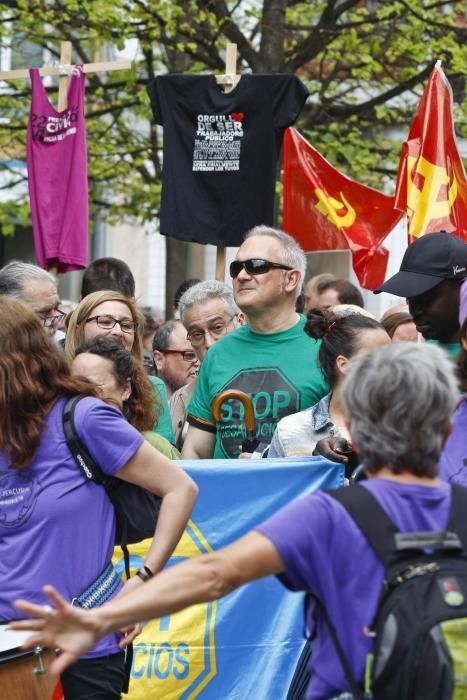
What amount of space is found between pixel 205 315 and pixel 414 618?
402 centimetres

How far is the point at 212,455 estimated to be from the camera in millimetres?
5781

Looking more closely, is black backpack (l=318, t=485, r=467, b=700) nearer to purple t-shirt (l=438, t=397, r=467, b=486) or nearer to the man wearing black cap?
purple t-shirt (l=438, t=397, r=467, b=486)

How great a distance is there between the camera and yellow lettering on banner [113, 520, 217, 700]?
5227 millimetres

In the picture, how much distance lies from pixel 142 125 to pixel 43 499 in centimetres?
1851

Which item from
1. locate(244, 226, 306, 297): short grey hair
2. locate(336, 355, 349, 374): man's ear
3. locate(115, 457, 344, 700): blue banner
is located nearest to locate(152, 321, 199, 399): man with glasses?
locate(244, 226, 306, 297): short grey hair

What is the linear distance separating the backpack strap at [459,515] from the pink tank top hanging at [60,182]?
690cm

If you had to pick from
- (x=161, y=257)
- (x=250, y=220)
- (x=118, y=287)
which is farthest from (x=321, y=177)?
(x=161, y=257)

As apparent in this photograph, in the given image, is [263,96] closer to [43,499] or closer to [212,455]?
[212,455]

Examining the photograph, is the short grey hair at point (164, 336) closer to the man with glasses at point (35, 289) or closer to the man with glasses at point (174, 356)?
the man with glasses at point (174, 356)

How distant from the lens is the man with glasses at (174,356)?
24.2 feet

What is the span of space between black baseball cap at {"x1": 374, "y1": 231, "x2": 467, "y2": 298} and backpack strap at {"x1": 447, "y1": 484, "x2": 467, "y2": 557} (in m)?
1.60

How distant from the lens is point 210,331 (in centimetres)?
662

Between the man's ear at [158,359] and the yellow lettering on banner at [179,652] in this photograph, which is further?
the man's ear at [158,359]

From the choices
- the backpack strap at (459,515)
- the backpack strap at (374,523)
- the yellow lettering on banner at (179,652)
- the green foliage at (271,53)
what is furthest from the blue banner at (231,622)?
the green foliage at (271,53)
